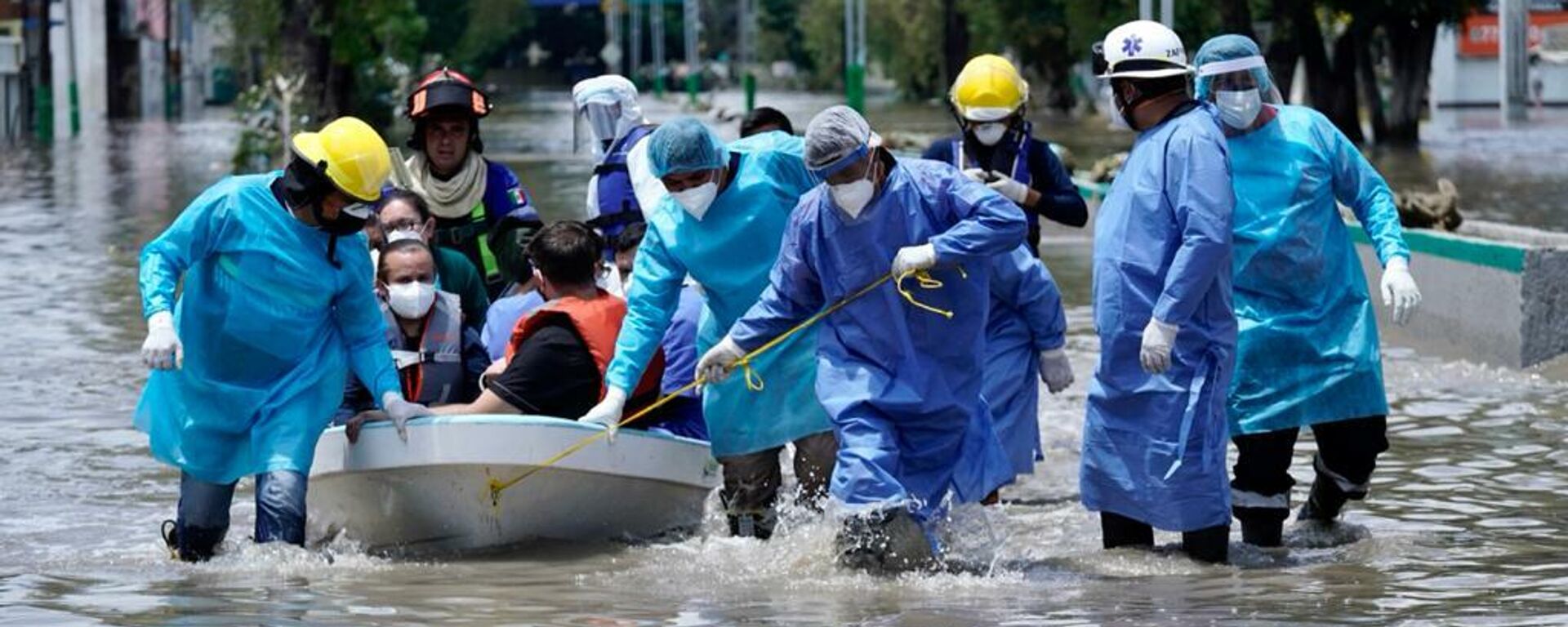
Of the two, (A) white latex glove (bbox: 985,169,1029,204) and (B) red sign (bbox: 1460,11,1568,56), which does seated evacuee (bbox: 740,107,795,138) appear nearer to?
(A) white latex glove (bbox: 985,169,1029,204)

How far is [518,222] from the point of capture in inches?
420

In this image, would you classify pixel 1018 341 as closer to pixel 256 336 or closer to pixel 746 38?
pixel 256 336

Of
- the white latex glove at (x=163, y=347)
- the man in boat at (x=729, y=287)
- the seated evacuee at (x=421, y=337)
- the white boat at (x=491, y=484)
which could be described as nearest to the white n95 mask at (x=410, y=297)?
the seated evacuee at (x=421, y=337)

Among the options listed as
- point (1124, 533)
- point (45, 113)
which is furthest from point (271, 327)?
point (45, 113)

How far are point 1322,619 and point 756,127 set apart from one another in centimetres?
426

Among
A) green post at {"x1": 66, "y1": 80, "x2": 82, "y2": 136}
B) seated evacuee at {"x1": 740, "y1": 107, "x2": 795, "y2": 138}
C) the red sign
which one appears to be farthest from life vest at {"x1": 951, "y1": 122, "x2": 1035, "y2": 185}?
the red sign

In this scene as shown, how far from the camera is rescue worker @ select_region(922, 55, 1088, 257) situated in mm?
10492

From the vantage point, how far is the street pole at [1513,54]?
38875 mm

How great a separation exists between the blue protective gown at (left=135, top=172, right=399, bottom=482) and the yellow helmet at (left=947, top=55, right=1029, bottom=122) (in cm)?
261

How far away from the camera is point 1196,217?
27.1 ft

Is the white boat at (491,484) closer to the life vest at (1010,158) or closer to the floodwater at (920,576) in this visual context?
the floodwater at (920,576)

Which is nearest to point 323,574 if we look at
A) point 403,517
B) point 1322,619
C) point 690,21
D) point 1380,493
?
point 403,517

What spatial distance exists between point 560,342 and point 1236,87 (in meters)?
2.24

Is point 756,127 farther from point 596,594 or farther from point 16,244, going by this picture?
point 16,244
